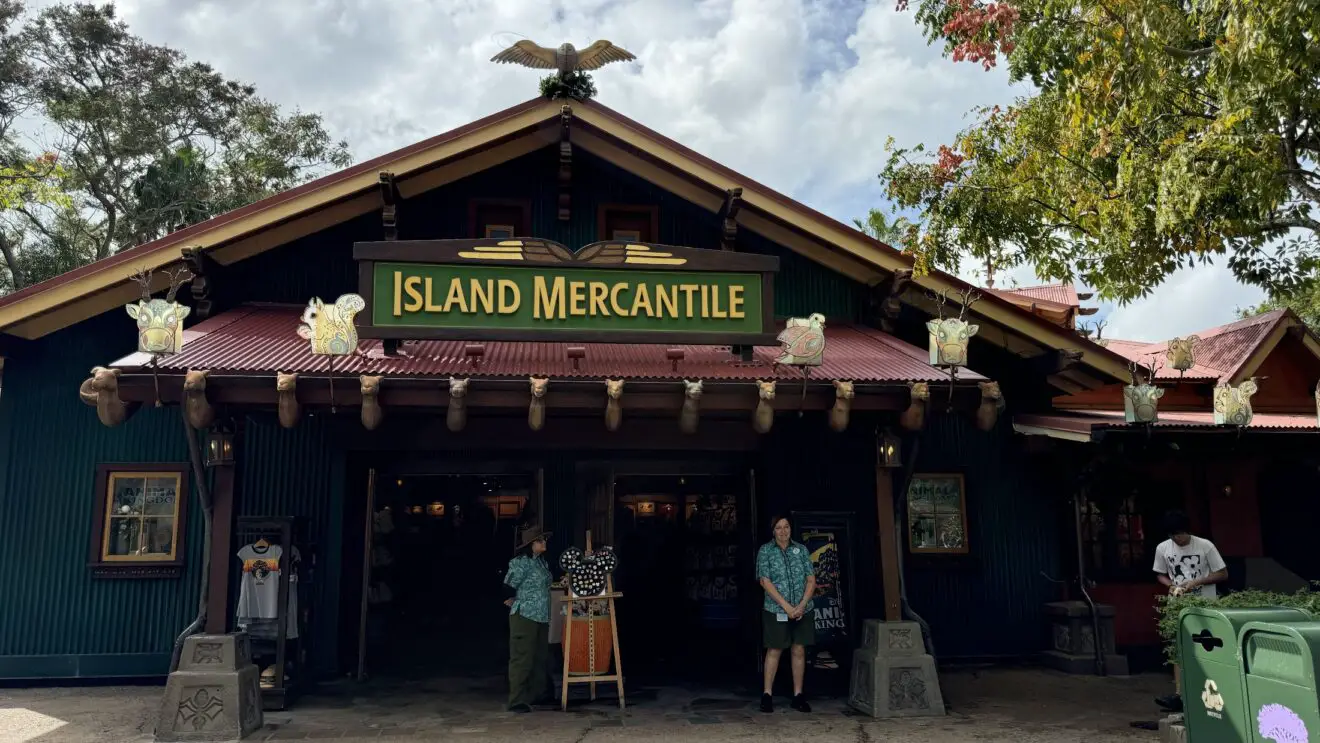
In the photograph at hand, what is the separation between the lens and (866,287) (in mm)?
11906

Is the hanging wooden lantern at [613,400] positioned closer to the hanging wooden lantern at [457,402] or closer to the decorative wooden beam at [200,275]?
the hanging wooden lantern at [457,402]

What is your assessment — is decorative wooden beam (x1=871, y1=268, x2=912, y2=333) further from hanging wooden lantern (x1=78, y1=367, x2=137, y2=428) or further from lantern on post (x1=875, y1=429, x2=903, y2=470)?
A: hanging wooden lantern (x1=78, y1=367, x2=137, y2=428)

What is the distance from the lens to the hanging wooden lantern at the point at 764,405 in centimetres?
823

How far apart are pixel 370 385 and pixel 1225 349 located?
1379cm

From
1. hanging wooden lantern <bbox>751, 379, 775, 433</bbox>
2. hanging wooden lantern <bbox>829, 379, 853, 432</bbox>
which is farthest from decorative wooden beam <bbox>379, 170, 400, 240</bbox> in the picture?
hanging wooden lantern <bbox>829, 379, 853, 432</bbox>

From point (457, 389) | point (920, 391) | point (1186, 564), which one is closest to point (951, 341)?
point (920, 391)

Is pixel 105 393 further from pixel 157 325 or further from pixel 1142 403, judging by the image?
pixel 1142 403

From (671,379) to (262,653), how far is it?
17.4ft

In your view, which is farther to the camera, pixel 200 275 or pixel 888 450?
pixel 200 275

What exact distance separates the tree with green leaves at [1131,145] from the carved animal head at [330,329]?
6.74m

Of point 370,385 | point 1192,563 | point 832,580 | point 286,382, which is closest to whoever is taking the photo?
point 286,382

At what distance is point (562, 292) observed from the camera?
9.05 meters

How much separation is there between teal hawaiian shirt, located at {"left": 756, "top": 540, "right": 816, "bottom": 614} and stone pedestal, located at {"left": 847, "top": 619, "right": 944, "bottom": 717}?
0.82 m

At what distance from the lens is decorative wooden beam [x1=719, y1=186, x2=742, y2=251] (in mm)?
10922
